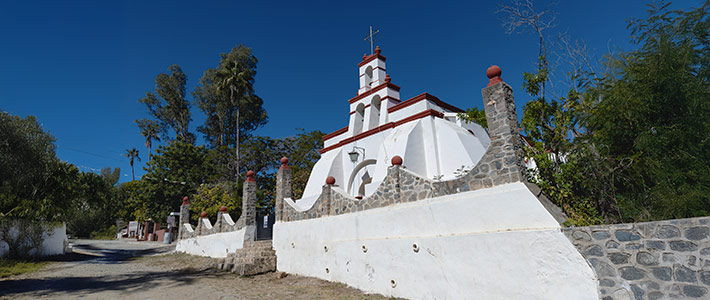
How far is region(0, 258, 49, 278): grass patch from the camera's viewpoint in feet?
41.1

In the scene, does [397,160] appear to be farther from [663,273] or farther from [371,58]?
[371,58]

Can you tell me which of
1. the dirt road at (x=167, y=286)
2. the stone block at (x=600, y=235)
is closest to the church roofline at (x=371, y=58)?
the dirt road at (x=167, y=286)

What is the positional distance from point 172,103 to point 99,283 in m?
29.1

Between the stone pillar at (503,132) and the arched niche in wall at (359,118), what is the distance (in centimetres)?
1076

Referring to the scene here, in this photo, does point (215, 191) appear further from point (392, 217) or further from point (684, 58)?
point (684, 58)

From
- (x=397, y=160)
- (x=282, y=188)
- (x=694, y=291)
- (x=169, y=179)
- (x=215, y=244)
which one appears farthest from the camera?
(x=169, y=179)

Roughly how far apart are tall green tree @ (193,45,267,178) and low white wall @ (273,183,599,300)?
2360 cm

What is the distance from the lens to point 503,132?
595cm

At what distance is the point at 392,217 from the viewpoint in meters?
7.70

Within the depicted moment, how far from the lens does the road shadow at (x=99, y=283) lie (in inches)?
356

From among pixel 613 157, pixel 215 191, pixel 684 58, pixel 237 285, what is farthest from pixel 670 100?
pixel 215 191

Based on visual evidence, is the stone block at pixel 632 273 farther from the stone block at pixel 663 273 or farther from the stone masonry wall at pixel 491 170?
the stone masonry wall at pixel 491 170

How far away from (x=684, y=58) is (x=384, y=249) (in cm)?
610

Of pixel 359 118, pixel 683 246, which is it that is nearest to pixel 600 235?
pixel 683 246
